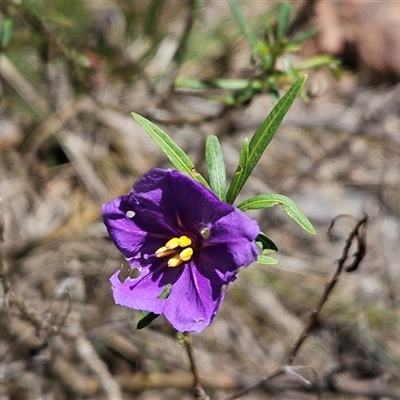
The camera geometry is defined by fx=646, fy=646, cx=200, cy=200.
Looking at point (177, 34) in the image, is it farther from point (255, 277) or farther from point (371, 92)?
point (255, 277)

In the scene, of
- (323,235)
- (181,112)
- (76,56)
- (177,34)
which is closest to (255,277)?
(323,235)

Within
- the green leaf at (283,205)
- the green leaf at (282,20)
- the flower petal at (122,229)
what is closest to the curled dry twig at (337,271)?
the green leaf at (283,205)

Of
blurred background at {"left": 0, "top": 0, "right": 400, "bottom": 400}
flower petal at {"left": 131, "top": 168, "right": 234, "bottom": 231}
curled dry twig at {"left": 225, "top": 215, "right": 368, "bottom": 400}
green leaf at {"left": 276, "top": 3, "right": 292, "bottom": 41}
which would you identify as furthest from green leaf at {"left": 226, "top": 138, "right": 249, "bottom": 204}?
blurred background at {"left": 0, "top": 0, "right": 400, "bottom": 400}

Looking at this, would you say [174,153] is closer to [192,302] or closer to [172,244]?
[172,244]

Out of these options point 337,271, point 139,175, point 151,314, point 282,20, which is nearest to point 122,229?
point 151,314

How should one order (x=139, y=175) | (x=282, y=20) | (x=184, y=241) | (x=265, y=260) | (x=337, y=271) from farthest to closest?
(x=139, y=175), (x=282, y=20), (x=337, y=271), (x=184, y=241), (x=265, y=260)

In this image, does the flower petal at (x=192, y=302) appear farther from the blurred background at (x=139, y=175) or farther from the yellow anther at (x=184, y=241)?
the blurred background at (x=139, y=175)
